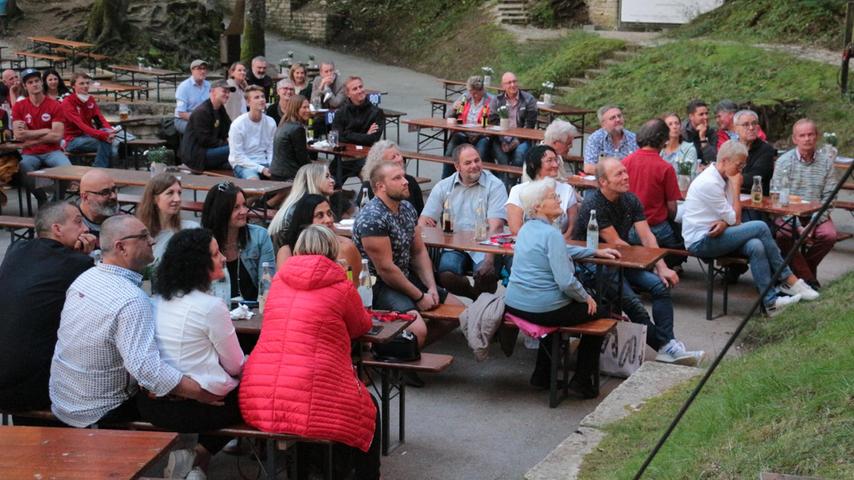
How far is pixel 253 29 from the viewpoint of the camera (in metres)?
21.3

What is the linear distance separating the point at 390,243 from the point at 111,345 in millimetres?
2525

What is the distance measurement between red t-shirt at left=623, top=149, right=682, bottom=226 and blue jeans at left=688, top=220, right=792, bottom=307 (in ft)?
1.77

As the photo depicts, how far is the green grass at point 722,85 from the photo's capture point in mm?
16656

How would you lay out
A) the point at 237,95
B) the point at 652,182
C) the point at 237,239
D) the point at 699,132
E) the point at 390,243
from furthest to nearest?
the point at 237,95, the point at 699,132, the point at 652,182, the point at 390,243, the point at 237,239

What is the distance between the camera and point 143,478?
4293 mm

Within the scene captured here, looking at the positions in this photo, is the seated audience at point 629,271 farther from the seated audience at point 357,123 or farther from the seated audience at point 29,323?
the seated audience at point 357,123

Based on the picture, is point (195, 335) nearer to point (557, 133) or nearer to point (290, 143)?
point (557, 133)

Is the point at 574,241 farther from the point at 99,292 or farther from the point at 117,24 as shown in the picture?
the point at 117,24

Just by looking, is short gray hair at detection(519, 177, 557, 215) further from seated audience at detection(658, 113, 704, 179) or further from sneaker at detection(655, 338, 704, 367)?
seated audience at detection(658, 113, 704, 179)

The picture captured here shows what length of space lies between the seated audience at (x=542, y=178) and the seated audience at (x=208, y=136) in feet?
14.9

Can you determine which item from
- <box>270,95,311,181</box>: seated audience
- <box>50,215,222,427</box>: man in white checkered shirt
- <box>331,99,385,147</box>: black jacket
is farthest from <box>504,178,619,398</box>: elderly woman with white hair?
<box>331,99,385,147</box>: black jacket

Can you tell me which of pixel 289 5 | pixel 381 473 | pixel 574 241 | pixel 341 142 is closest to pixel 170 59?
pixel 289 5

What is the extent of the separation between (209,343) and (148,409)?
409mm

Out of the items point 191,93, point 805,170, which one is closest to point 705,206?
point 805,170
